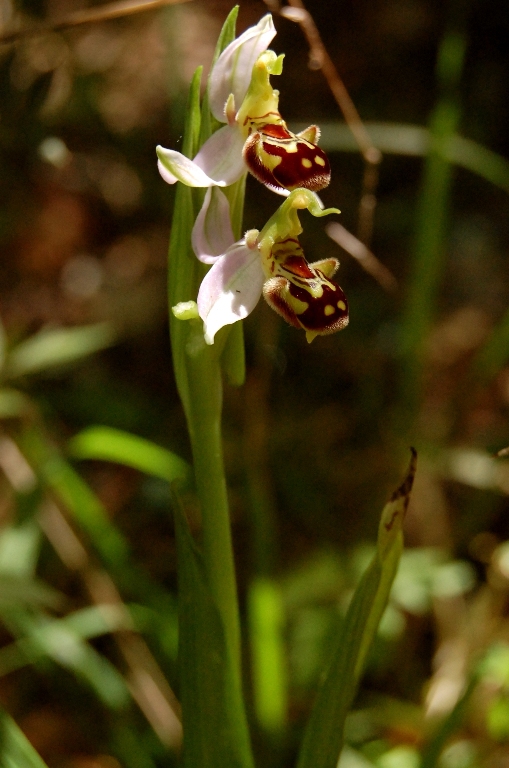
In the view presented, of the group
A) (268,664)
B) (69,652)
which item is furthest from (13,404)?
(268,664)

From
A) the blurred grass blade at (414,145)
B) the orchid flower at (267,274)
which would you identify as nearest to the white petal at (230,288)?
the orchid flower at (267,274)

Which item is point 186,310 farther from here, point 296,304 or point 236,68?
point 236,68

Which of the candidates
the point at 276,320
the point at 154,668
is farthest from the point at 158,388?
the point at 154,668

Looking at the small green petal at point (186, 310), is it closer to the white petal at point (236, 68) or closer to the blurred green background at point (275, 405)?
the white petal at point (236, 68)

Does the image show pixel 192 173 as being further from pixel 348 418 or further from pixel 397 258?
pixel 397 258

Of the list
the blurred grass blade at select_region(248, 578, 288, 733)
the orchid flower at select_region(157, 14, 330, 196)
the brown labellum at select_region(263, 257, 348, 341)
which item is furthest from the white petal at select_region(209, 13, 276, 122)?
the blurred grass blade at select_region(248, 578, 288, 733)

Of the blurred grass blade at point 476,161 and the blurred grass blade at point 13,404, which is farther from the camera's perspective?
the blurred grass blade at point 476,161

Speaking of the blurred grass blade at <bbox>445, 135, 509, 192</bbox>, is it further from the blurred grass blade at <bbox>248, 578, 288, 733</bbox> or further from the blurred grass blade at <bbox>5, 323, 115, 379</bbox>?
the blurred grass blade at <bbox>248, 578, 288, 733</bbox>
